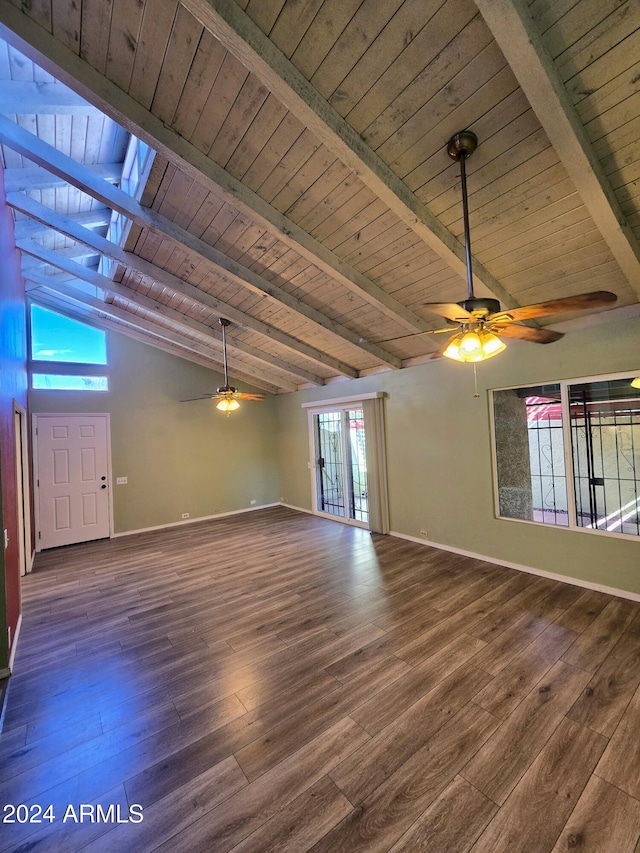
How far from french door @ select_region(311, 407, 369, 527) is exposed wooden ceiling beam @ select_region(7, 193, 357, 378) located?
1560 millimetres

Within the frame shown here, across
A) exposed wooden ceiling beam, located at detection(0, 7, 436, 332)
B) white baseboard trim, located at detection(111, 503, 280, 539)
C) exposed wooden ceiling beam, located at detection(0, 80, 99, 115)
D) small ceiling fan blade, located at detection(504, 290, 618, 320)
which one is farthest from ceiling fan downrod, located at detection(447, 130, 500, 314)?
white baseboard trim, located at detection(111, 503, 280, 539)

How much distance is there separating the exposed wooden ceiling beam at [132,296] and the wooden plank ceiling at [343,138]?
13cm

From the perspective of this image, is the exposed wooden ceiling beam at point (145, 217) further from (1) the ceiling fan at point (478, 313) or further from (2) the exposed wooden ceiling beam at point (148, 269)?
(1) the ceiling fan at point (478, 313)

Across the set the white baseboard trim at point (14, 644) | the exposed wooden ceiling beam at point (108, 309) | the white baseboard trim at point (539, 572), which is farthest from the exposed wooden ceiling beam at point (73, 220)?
the white baseboard trim at point (539, 572)

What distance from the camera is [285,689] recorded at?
2.34 meters

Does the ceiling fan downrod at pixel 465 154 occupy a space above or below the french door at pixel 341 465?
above

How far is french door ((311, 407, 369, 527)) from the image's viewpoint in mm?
6191

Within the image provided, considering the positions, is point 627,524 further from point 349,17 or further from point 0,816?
point 0,816

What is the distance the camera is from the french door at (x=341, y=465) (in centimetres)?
619

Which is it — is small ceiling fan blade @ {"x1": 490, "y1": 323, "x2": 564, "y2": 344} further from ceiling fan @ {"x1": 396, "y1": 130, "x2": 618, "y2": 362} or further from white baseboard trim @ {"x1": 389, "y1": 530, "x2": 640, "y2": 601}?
white baseboard trim @ {"x1": 389, "y1": 530, "x2": 640, "y2": 601}

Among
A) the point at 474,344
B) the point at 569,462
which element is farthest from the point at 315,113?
the point at 569,462

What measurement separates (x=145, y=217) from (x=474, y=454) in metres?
4.33

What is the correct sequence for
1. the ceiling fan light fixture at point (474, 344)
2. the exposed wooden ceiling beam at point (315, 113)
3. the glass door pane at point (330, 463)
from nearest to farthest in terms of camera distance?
the exposed wooden ceiling beam at point (315, 113) → the ceiling fan light fixture at point (474, 344) → the glass door pane at point (330, 463)

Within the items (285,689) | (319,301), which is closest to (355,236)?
(319,301)
